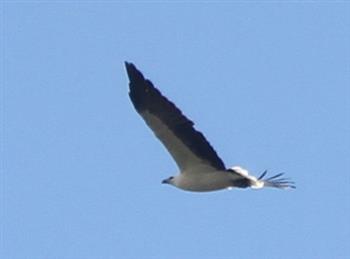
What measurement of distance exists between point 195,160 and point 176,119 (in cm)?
84

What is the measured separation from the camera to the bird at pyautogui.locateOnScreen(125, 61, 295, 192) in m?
79.4

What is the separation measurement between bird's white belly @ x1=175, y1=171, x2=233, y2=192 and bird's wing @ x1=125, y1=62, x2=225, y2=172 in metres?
0.15

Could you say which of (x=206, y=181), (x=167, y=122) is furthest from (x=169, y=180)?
(x=167, y=122)

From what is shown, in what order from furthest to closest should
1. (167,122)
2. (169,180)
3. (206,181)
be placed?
(169,180)
(206,181)
(167,122)

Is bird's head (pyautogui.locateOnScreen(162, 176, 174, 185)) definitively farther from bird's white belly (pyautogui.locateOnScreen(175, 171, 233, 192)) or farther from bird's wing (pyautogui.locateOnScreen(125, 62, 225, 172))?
bird's wing (pyautogui.locateOnScreen(125, 62, 225, 172))

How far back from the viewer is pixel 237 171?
79.6 meters

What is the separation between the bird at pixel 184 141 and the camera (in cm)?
7944

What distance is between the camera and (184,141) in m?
79.7

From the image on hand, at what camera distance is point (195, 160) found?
7994 cm

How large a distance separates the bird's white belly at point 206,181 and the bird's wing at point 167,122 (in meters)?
0.15

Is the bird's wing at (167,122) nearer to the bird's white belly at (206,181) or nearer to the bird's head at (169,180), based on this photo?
the bird's white belly at (206,181)

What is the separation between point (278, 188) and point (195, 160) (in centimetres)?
142

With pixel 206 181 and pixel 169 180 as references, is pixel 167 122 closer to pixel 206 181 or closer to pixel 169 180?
pixel 206 181

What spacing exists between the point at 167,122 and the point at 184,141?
425mm
